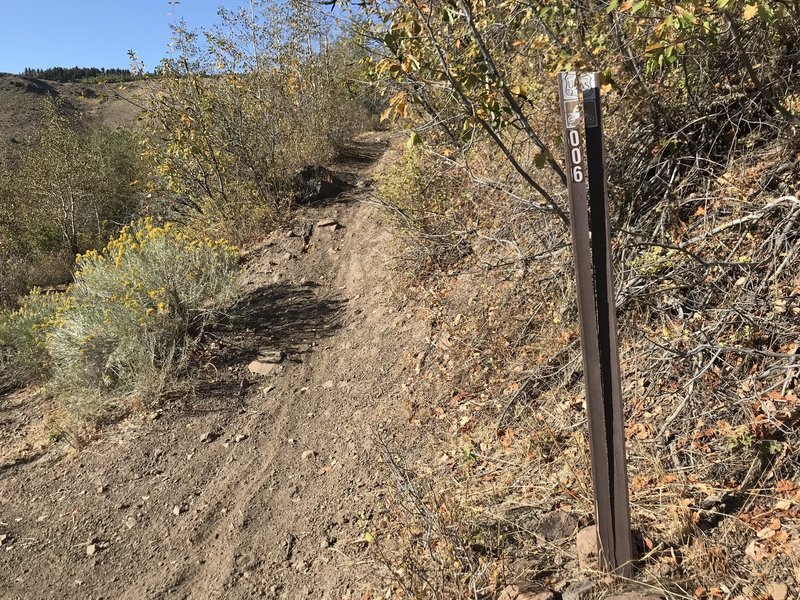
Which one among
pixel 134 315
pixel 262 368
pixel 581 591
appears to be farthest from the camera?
pixel 262 368

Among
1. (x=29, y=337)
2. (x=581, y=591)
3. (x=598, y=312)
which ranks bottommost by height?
(x=581, y=591)

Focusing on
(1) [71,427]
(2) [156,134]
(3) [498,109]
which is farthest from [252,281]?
(3) [498,109]

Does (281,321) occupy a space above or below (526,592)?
above

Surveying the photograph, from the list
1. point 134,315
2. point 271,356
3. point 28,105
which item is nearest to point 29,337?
point 134,315

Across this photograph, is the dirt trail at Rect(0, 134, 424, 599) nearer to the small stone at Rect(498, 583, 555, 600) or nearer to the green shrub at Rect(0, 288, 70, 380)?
the green shrub at Rect(0, 288, 70, 380)

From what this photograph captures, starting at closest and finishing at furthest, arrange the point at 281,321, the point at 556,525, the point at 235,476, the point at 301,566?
the point at 556,525 → the point at 301,566 → the point at 235,476 → the point at 281,321

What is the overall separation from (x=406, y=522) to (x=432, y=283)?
3124 mm

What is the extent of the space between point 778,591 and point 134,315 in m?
5.17

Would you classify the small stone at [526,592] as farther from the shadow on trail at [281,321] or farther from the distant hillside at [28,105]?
the distant hillside at [28,105]

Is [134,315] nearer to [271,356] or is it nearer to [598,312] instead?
[271,356]

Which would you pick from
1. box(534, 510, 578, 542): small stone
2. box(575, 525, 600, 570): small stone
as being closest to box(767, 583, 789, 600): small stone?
box(575, 525, 600, 570): small stone

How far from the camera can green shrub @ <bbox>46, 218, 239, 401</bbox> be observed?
4.96m

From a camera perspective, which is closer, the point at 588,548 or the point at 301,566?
the point at 588,548

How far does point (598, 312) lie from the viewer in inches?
73.3
